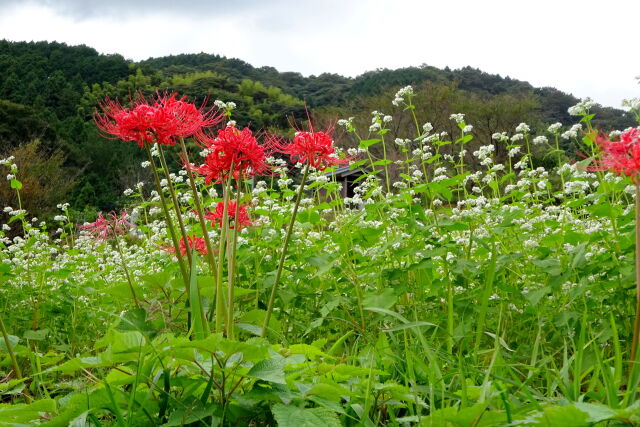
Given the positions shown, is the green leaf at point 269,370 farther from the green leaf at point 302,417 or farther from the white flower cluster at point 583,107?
the white flower cluster at point 583,107

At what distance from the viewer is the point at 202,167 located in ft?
6.84

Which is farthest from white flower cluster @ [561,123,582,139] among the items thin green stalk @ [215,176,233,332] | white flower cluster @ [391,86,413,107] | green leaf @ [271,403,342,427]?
green leaf @ [271,403,342,427]

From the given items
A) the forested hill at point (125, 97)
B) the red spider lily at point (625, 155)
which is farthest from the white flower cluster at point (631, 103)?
the forested hill at point (125, 97)

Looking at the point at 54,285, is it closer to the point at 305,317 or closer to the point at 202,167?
the point at 305,317

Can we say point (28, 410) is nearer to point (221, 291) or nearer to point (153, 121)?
point (221, 291)

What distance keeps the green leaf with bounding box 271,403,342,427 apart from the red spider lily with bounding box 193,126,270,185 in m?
0.94

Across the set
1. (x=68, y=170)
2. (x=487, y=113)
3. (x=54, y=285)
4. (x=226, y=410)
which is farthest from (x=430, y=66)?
(x=226, y=410)

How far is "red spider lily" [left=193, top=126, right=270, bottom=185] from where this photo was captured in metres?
1.93

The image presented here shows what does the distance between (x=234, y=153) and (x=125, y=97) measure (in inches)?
1011

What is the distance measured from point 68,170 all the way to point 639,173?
2726cm

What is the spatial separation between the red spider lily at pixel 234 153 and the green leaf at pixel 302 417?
0.94 metres

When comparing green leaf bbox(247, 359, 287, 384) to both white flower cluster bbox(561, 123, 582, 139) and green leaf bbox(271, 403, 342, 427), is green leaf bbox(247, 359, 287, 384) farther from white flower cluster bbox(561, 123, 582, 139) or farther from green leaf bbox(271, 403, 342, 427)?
white flower cluster bbox(561, 123, 582, 139)

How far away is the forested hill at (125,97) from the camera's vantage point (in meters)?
25.1

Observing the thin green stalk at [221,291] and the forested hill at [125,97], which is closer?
the thin green stalk at [221,291]
